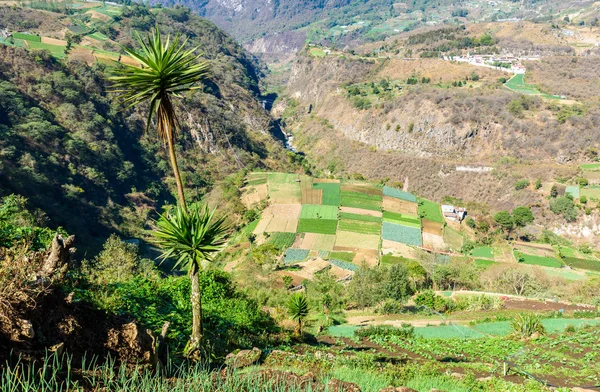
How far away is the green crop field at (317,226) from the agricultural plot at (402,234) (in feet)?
28.5

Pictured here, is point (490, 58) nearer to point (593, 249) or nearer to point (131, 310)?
point (593, 249)

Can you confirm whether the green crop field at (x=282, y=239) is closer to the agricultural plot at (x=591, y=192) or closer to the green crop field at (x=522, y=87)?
the agricultural plot at (x=591, y=192)

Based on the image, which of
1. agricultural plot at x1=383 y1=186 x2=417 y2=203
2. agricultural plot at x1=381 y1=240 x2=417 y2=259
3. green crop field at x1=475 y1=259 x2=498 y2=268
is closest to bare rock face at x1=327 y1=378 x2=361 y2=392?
agricultural plot at x1=381 y1=240 x2=417 y2=259

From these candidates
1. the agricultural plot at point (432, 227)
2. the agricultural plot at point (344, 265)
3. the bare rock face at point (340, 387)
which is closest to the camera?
the bare rock face at point (340, 387)

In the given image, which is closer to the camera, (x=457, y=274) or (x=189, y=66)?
(x=189, y=66)

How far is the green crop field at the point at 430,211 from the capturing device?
74.4 meters

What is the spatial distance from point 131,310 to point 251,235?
49237 mm

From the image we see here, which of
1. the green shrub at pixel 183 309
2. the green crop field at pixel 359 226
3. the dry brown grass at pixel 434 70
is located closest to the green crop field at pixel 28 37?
the green crop field at pixel 359 226

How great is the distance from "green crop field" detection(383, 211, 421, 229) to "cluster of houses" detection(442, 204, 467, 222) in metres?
7.93

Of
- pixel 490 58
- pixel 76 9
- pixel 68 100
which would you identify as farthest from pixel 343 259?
pixel 76 9

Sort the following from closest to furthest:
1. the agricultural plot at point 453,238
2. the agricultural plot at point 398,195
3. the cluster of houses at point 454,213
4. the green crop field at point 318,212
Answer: the agricultural plot at point 453,238, the green crop field at point 318,212, the cluster of houses at point 454,213, the agricultural plot at point 398,195

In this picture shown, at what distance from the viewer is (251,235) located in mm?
63406

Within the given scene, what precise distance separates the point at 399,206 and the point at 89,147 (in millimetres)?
60351

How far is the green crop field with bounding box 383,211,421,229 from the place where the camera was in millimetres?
70137
